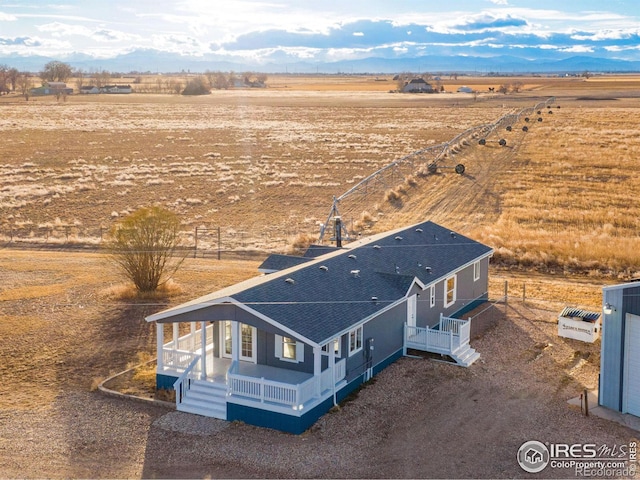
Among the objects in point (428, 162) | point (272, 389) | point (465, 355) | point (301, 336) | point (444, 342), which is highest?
point (428, 162)

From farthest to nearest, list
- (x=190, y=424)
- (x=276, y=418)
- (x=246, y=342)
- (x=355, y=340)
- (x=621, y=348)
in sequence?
(x=355, y=340), (x=246, y=342), (x=621, y=348), (x=190, y=424), (x=276, y=418)

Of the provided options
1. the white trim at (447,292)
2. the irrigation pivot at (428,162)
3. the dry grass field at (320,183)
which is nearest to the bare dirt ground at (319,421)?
the white trim at (447,292)

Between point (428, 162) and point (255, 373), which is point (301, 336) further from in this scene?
point (428, 162)

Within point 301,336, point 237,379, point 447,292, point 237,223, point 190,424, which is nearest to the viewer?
→ point 301,336

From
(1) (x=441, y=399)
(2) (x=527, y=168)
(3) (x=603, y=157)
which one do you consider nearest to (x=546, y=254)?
(1) (x=441, y=399)

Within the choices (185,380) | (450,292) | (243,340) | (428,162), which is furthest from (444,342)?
(428,162)

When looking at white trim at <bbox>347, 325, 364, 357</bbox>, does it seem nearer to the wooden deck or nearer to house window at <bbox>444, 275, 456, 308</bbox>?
the wooden deck
